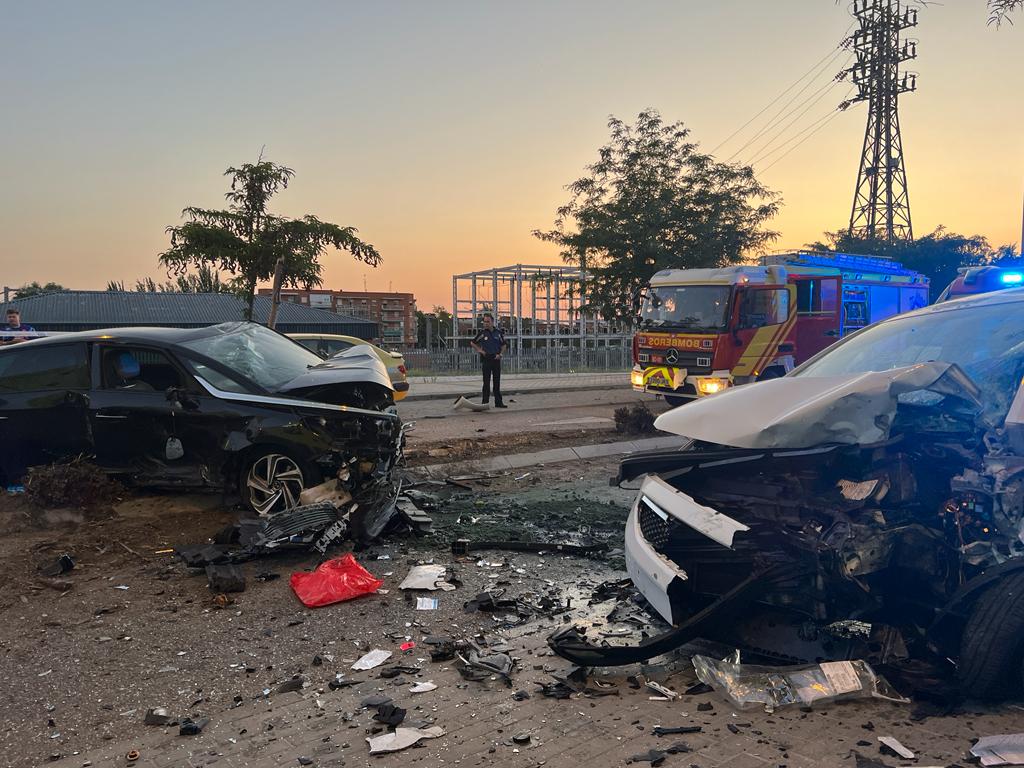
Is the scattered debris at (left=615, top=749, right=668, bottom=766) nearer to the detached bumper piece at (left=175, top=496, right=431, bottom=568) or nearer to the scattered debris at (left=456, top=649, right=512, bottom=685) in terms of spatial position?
the scattered debris at (left=456, top=649, right=512, bottom=685)

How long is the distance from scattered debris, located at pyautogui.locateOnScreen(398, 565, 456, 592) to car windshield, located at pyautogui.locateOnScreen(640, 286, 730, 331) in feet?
28.7

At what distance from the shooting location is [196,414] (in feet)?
19.2

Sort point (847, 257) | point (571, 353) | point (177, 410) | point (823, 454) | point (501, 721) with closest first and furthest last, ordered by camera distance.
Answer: point (501, 721) < point (823, 454) < point (177, 410) < point (847, 257) < point (571, 353)

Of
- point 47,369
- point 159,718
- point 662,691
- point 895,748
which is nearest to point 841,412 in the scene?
point 895,748

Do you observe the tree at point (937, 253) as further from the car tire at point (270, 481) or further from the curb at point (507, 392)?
the car tire at point (270, 481)

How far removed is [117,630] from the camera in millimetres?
4031

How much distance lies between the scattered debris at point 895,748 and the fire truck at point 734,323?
9554 mm

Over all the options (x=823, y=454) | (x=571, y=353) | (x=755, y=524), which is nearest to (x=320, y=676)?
(x=755, y=524)

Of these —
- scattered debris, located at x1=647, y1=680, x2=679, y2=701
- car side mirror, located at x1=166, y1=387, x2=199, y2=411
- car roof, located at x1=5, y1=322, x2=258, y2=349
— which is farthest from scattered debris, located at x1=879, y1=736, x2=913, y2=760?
car roof, located at x1=5, y1=322, x2=258, y2=349

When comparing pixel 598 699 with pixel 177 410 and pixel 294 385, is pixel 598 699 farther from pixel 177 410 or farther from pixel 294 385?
pixel 177 410

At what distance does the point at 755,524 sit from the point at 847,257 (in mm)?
13767

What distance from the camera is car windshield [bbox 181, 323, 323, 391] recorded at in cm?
619

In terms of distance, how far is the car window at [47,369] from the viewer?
6289mm

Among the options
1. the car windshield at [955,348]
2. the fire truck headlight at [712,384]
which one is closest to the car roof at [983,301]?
the car windshield at [955,348]
